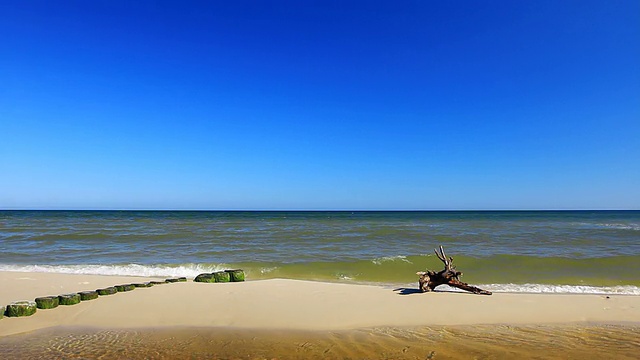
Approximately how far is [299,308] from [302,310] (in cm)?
15

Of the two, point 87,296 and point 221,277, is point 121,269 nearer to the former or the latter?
point 221,277

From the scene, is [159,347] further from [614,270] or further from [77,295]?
[614,270]

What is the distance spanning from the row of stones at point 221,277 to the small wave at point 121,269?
9.85 ft

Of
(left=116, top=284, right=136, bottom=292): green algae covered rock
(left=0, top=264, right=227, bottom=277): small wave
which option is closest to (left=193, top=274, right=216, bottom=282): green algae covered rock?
(left=116, top=284, right=136, bottom=292): green algae covered rock

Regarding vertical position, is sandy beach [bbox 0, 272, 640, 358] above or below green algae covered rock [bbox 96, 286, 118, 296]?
below

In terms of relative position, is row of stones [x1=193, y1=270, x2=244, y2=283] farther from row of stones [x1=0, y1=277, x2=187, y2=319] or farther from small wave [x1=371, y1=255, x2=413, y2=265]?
small wave [x1=371, y1=255, x2=413, y2=265]

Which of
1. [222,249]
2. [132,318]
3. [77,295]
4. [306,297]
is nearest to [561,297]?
[306,297]

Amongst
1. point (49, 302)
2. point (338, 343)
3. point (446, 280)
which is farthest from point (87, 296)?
point (446, 280)

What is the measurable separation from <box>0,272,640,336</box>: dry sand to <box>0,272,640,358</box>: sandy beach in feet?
0.06

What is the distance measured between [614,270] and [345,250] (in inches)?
433

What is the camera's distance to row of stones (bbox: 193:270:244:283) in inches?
408

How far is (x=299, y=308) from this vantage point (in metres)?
7.81

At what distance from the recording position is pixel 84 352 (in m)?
5.28

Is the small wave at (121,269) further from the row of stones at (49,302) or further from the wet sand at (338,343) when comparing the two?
the wet sand at (338,343)
